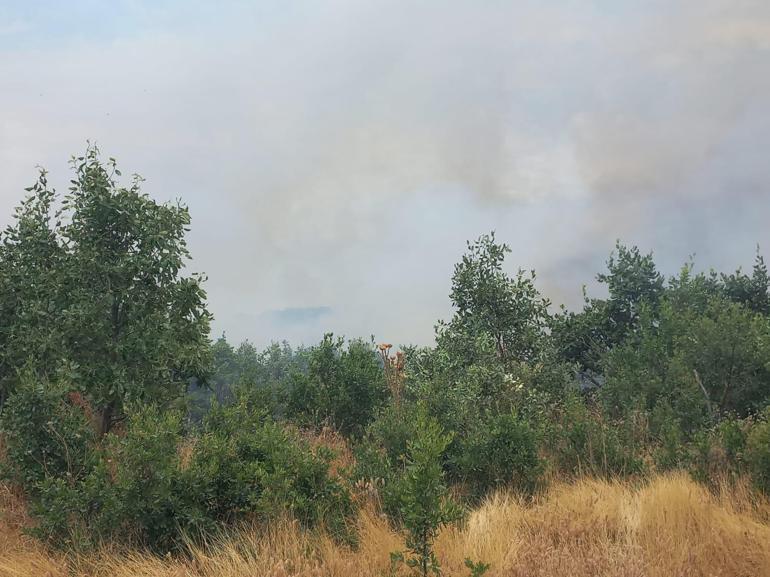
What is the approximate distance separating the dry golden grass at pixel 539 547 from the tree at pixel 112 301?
10.1ft

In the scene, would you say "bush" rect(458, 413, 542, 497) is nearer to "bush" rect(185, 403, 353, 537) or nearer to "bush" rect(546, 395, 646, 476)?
"bush" rect(546, 395, 646, 476)

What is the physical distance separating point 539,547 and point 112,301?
7.40m

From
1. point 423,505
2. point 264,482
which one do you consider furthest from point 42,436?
point 423,505

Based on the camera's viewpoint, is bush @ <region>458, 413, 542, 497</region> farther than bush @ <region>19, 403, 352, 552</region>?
Yes

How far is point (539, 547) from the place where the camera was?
562 centimetres

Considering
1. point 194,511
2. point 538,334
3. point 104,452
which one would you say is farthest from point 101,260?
point 538,334

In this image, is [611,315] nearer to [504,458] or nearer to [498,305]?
[498,305]

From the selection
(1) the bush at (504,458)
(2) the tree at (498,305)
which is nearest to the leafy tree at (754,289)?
(2) the tree at (498,305)

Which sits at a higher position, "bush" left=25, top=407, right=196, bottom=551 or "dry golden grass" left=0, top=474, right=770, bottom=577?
"bush" left=25, top=407, right=196, bottom=551

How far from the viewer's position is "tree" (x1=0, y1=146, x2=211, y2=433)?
9.49 m

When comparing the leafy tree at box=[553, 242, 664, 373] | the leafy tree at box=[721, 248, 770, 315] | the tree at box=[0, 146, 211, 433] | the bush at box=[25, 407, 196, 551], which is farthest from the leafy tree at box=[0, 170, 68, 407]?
the leafy tree at box=[721, 248, 770, 315]

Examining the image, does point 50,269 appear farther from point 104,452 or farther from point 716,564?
point 716,564

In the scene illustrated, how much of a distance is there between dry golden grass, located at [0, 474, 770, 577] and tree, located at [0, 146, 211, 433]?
307cm

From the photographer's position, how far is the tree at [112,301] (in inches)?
374
